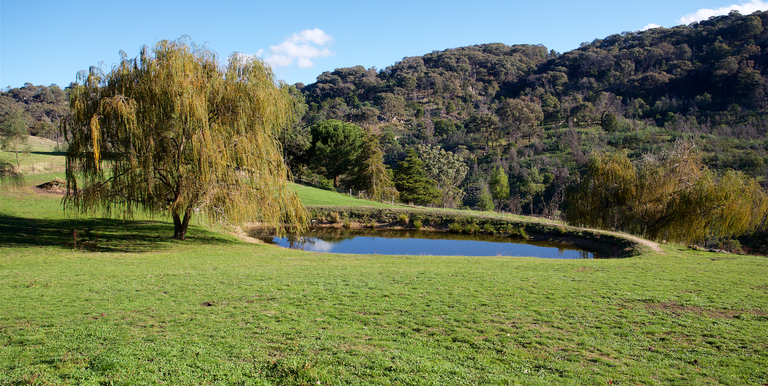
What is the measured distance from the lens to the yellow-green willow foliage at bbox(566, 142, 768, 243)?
67.6ft

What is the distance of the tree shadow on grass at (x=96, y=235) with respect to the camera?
1565cm

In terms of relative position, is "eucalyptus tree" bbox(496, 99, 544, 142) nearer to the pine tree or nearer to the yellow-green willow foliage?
the pine tree

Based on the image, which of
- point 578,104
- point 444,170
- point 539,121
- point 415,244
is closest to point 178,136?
point 415,244

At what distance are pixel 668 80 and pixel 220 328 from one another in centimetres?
12685

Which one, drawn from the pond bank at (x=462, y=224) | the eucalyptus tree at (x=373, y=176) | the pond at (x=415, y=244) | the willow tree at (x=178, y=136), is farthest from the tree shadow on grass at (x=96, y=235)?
A: the eucalyptus tree at (x=373, y=176)

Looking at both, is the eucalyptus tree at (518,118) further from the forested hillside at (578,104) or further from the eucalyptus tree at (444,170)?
the eucalyptus tree at (444,170)

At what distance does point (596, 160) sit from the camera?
25.2 meters

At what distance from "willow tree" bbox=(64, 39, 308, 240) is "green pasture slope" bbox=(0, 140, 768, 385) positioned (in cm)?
320

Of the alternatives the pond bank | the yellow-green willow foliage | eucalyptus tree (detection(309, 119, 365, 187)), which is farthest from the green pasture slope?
eucalyptus tree (detection(309, 119, 365, 187))

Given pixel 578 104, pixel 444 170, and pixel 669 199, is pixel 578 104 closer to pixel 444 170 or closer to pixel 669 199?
pixel 444 170

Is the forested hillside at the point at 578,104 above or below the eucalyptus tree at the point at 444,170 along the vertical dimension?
above

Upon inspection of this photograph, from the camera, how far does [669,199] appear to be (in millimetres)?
22500

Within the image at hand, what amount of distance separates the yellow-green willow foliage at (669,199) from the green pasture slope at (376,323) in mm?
9942

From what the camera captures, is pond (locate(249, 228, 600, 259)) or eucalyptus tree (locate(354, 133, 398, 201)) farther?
eucalyptus tree (locate(354, 133, 398, 201))
